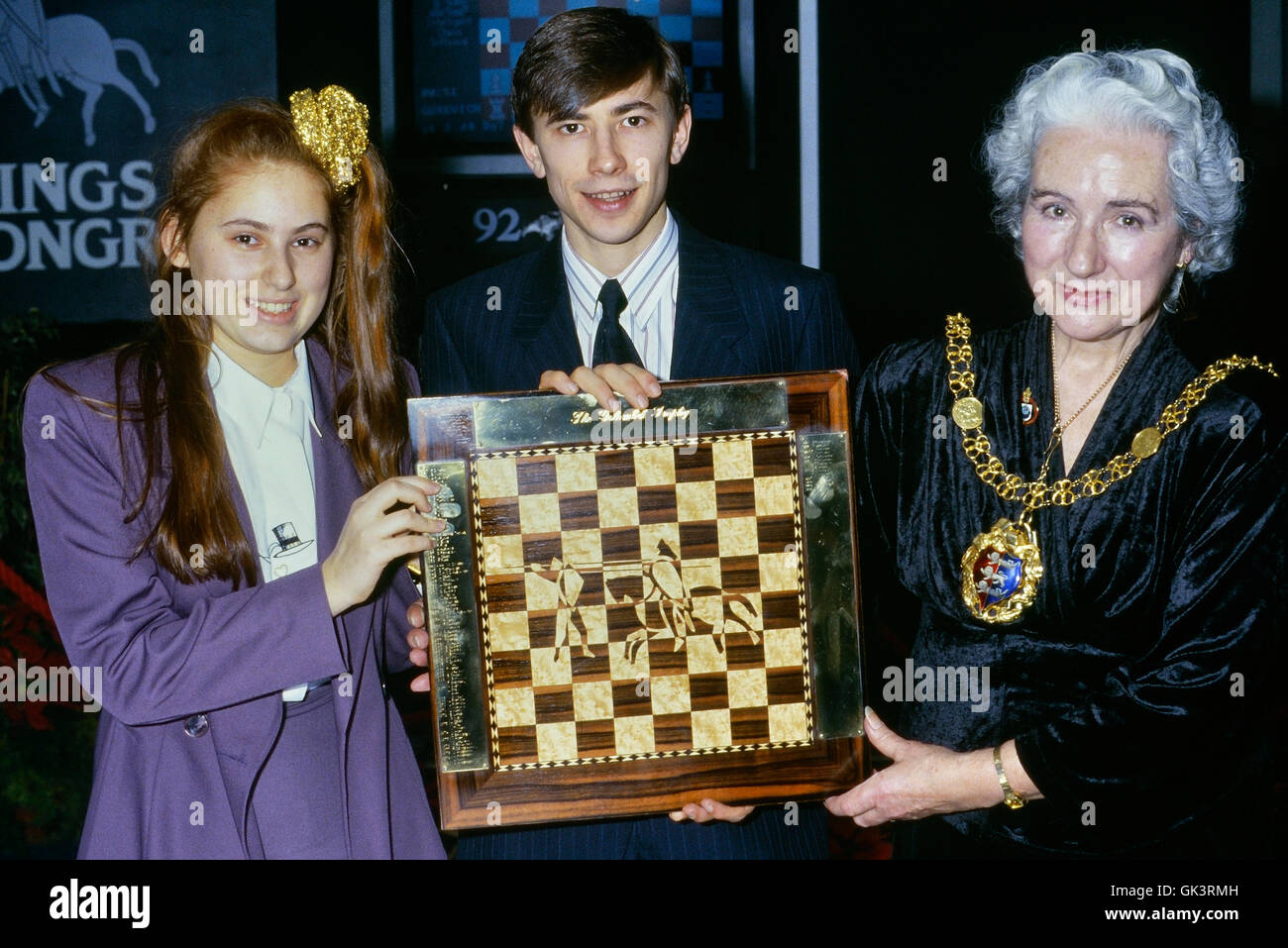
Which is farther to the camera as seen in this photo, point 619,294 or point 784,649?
point 619,294

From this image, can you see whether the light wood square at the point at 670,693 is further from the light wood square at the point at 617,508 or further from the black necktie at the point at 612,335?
the black necktie at the point at 612,335

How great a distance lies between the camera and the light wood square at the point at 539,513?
6.17ft

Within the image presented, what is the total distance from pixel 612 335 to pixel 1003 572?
2.55 ft

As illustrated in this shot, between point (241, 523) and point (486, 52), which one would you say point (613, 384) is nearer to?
point (241, 523)

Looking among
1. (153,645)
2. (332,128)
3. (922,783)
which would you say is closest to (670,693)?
(922,783)

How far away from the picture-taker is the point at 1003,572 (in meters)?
1.87

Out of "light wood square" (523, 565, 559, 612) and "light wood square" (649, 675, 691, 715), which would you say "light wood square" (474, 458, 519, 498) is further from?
"light wood square" (649, 675, 691, 715)

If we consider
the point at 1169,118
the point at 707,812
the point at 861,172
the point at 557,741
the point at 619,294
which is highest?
the point at 861,172

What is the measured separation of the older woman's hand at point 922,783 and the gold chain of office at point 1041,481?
0.40m

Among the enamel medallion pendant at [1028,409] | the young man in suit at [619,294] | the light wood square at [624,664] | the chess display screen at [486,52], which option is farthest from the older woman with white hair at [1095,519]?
the chess display screen at [486,52]

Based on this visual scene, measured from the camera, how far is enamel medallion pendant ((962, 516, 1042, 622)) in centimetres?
186

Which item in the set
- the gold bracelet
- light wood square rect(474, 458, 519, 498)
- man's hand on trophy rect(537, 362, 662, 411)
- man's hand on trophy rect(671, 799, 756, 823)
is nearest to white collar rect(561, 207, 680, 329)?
man's hand on trophy rect(537, 362, 662, 411)

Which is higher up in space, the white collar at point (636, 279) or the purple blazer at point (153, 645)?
the white collar at point (636, 279)

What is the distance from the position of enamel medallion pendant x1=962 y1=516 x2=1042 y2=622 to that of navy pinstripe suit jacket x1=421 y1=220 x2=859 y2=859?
0.44 meters
